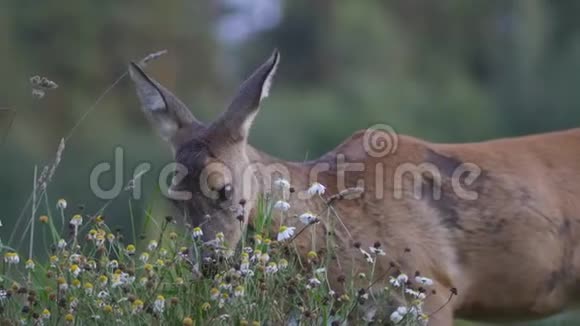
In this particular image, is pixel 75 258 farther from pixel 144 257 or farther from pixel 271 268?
pixel 271 268

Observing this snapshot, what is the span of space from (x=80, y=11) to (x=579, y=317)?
23.9 m

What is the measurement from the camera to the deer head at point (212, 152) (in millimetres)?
7633

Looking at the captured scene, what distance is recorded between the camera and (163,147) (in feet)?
68.5

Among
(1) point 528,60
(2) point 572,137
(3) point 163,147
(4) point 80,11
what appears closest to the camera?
(2) point 572,137

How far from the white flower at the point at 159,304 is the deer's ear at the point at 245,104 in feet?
5.88

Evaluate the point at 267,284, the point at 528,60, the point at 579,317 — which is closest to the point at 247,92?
the point at 267,284

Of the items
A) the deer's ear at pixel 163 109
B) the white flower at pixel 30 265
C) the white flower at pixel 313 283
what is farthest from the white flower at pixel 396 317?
the deer's ear at pixel 163 109

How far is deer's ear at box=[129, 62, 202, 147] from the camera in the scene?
8.23m

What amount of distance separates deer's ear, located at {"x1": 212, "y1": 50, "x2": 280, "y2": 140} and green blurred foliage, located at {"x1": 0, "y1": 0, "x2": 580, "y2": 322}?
730cm

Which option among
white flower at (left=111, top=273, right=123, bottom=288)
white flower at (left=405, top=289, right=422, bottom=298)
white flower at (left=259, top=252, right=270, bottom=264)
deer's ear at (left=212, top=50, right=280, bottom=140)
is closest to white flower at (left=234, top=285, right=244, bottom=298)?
white flower at (left=259, top=252, right=270, bottom=264)

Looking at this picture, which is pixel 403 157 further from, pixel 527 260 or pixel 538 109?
pixel 538 109

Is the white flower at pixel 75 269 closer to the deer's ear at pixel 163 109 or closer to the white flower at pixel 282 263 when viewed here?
the white flower at pixel 282 263

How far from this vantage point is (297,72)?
43.4 meters

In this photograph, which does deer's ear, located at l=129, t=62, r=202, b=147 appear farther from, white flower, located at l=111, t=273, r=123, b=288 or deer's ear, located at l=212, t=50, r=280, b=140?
white flower, located at l=111, t=273, r=123, b=288
